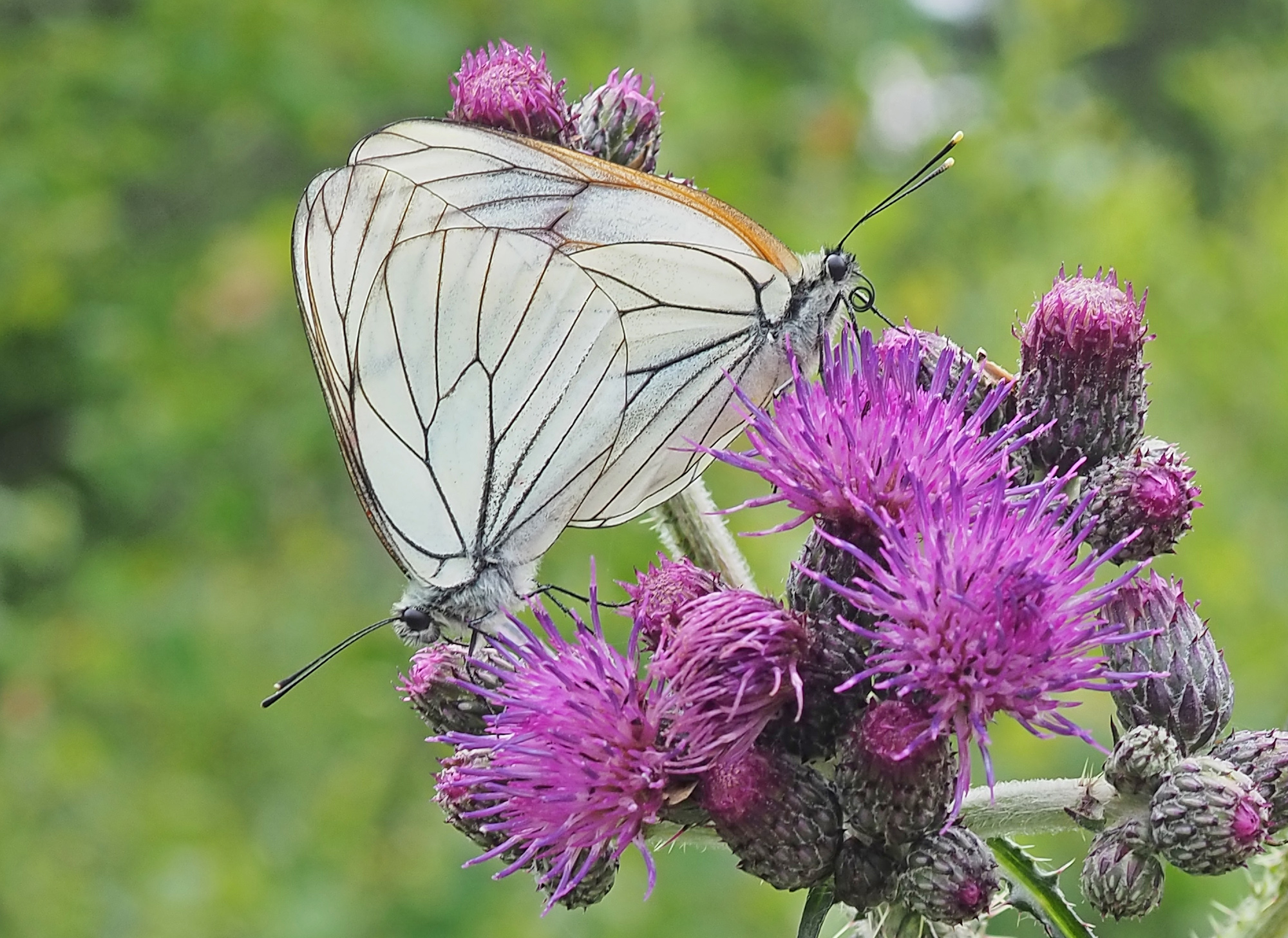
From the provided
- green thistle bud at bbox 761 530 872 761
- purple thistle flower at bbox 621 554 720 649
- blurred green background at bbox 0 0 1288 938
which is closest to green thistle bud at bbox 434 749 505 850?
purple thistle flower at bbox 621 554 720 649

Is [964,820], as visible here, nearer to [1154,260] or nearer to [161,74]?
[1154,260]

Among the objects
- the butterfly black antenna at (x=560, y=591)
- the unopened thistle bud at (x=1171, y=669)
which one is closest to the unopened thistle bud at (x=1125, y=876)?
the unopened thistle bud at (x=1171, y=669)

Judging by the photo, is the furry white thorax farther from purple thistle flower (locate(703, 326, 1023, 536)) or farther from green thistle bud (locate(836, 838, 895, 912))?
green thistle bud (locate(836, 838, 895, 912))

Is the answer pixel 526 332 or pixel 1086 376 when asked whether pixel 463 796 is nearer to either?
pixel 526 332

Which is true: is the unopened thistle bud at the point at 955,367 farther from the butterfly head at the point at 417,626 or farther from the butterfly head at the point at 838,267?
the butterfly head at the point at 417,626

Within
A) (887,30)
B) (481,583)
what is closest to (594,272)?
(481,583)

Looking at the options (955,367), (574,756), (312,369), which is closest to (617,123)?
(955,367)
